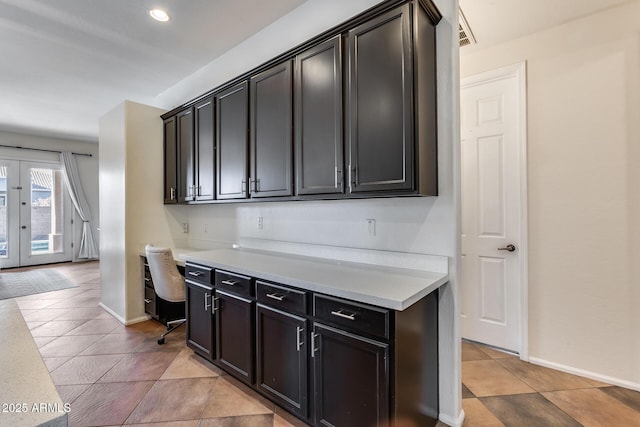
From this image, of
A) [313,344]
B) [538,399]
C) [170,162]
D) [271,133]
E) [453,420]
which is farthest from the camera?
[170,162]

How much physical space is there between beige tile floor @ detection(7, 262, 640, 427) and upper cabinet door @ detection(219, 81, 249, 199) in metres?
1.51

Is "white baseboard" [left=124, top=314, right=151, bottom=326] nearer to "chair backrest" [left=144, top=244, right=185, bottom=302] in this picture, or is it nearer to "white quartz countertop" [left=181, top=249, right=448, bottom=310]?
"chair backrest" [left=144, top=244, right=185, bottom=302]

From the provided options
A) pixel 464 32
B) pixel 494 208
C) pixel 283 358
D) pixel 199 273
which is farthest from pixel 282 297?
pixel 464 32

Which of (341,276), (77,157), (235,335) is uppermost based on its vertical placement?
(77,157)

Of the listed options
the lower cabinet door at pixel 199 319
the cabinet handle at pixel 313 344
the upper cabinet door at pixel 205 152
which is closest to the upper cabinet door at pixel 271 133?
the upper cabinet door at pixel 205 152

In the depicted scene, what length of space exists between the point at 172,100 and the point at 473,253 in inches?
165

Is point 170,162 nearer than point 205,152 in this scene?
No

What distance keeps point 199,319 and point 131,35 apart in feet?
8.96

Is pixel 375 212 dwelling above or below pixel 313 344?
above

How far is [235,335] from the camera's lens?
221 centimetres

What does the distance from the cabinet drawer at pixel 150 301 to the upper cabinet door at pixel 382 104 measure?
280 cm

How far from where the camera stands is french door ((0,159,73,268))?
6.40 metres

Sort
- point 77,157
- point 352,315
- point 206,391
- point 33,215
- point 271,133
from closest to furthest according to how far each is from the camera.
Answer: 1. point 352,315
2. point 206,391
3. point 271,133
4. point 33,215
5. point 77,157

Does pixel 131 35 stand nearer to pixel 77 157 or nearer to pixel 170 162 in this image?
pixel 170 162
